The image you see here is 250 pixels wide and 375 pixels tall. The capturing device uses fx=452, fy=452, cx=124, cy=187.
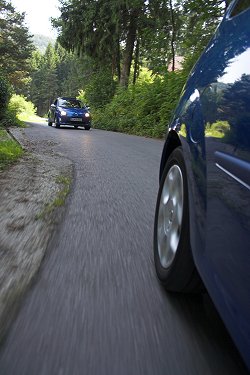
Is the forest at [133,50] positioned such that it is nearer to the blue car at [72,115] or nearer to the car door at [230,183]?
the blue car at [72,115]

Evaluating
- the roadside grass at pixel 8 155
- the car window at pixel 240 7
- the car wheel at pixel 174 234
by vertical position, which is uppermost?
the car window at pixel 240 7

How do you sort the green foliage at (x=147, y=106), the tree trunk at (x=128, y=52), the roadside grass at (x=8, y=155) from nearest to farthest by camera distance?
the roadside grass at (x=8, y=155) → the green foliage at (x=147, y=106) → the tree trunk at (x=128, y=52)

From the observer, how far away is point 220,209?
174cm

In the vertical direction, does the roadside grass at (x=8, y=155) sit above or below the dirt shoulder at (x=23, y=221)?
below

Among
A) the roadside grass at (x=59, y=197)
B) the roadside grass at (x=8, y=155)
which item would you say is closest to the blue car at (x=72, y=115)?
the roadside grass at (x=8, y=155)

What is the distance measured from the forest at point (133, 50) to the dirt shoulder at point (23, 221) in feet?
37.2

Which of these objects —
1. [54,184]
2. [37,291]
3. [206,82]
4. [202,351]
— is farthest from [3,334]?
[54,184]

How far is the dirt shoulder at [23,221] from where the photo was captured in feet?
8.18

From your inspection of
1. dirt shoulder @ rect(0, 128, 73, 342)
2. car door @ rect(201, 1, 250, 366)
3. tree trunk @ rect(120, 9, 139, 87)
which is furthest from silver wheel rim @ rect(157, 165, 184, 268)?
tree trunk @ rect(120, 9, 139, 87)

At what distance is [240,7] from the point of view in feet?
7.69

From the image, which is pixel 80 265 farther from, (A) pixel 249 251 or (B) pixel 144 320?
(A) pixel 249 251

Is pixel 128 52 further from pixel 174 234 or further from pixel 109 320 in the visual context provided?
pixel 109 320

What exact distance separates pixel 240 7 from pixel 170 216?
119 cm

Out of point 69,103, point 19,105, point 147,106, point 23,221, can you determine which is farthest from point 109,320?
point 19,105
